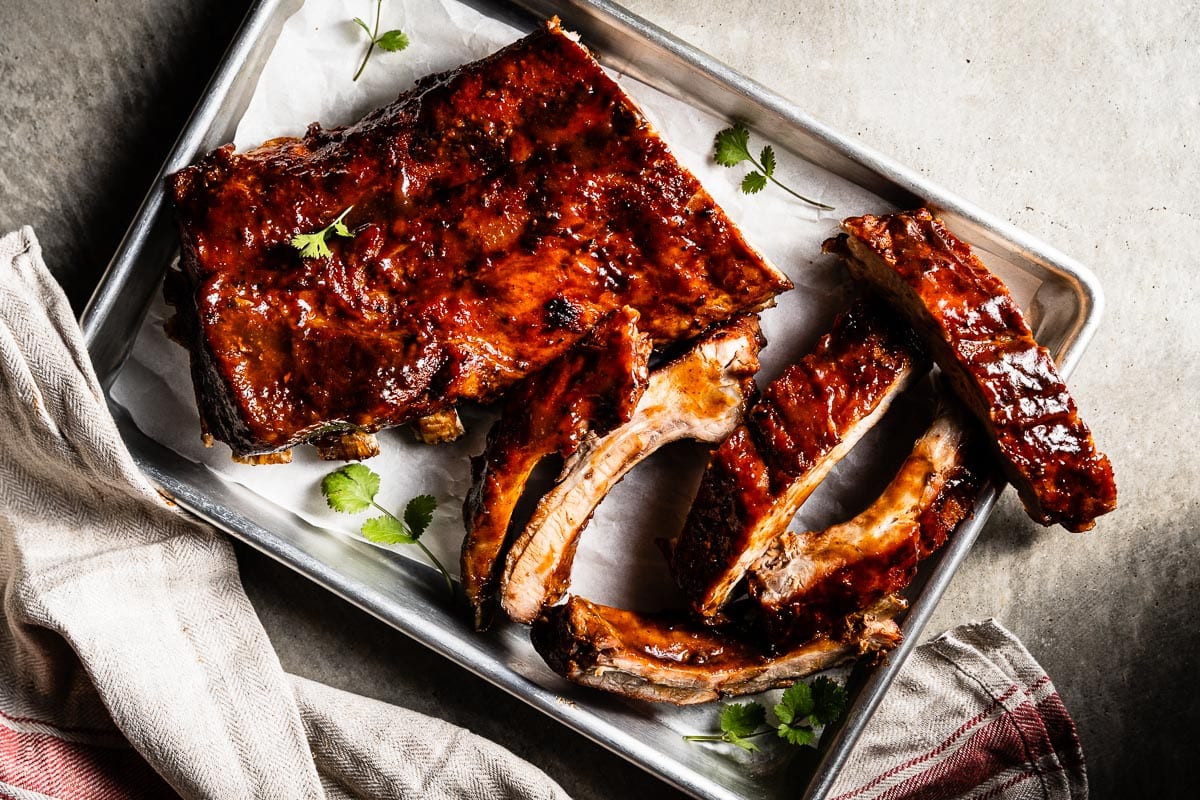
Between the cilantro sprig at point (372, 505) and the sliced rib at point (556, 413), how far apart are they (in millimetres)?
241

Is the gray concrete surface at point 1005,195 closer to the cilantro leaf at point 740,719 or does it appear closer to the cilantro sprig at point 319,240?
the cilantro leaf at point 740,719

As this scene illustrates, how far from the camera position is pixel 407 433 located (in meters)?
3.06

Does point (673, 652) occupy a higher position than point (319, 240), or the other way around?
point (319, 240)

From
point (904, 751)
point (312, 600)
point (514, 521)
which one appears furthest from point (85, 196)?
point (904, 751)

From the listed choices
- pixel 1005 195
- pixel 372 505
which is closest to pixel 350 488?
pixel 372 505

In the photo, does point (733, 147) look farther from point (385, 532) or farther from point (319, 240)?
point (385, 532)

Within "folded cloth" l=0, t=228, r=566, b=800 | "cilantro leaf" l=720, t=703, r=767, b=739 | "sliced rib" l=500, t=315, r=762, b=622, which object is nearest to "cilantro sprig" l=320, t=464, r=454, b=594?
"sliced rib" l=500, t=315, r=762, b=622

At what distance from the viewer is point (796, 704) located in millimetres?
2930

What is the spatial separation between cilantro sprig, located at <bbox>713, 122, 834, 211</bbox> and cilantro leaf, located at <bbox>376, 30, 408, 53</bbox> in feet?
3.32

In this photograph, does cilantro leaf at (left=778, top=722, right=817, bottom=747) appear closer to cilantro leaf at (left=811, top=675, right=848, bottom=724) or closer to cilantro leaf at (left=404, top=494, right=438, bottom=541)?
cilantro leaf at (left=811, top=675, right=848, bottom=724)

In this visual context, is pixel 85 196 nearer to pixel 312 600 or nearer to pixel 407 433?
pixel 407 433

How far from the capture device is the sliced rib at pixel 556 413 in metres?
2.57

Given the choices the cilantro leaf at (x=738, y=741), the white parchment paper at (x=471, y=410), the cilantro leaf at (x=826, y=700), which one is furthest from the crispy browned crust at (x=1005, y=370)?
the cilantro leaf at (x=738, y=741)

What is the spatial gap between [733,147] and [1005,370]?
40.8 inches
